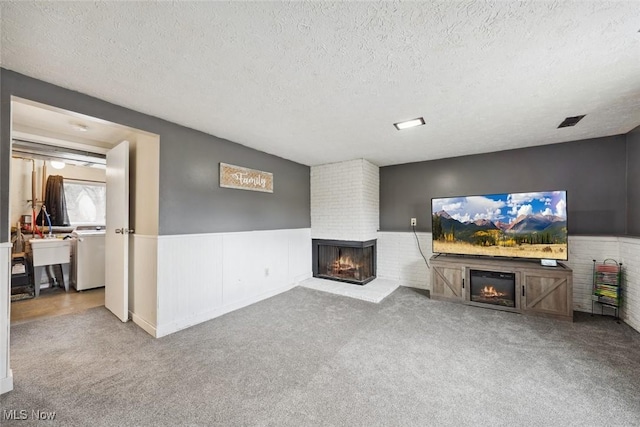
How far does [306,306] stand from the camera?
3.45m

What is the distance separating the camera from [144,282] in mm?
2814

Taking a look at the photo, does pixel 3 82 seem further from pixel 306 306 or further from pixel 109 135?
pixel 306 306

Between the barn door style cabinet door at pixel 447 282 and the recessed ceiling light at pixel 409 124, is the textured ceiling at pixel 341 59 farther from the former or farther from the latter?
the barn door style cabinet door at pixel 447 282

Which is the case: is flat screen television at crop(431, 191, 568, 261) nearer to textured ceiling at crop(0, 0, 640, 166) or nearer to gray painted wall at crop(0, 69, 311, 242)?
textured ceiling at crop(0, 0, 640, 166)

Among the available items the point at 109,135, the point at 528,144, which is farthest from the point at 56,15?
the point at 528,144

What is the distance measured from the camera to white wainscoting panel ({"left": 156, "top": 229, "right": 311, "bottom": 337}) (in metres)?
2.70

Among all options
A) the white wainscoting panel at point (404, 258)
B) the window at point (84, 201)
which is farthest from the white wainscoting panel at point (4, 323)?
the white wainscoting panel at point (404, 258)

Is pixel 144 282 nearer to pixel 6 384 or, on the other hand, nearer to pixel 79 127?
pixel 6 384

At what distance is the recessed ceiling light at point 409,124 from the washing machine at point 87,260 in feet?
16.9

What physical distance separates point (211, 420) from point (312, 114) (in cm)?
262

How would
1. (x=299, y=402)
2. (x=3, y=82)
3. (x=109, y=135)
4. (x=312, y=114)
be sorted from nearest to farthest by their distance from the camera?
(x=299, y=402) < (x=3, y=82) < (x=312, y=114) < (x=109, y=135)

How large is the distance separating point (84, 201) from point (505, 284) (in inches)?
318

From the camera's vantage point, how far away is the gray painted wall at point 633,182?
2.96 metres

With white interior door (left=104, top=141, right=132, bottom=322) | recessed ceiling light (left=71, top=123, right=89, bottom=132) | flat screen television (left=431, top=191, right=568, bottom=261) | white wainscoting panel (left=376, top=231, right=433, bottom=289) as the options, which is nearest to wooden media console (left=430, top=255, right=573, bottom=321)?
flat screen television (left=431, top=191, right=568, bottom=261)
